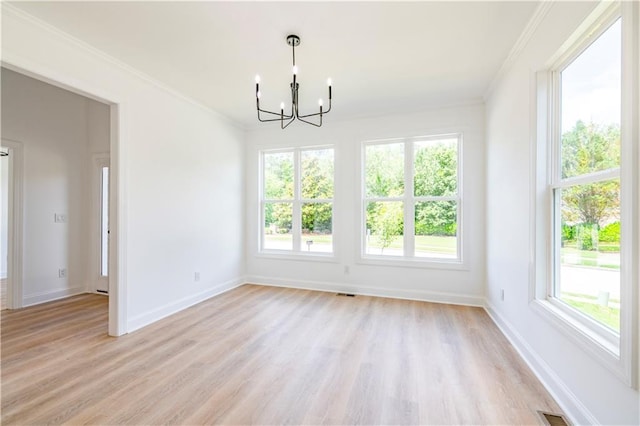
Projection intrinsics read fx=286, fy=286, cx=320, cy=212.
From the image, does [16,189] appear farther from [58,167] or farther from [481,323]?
[481,323]

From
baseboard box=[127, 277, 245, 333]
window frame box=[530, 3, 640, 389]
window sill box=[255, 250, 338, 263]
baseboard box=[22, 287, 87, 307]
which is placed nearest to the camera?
window frame box=[530, 3, 640, 389]

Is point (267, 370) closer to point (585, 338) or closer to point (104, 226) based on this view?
point (585, 338)

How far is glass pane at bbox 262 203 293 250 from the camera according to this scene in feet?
16.6

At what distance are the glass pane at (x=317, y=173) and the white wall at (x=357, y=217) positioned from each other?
0.18 m

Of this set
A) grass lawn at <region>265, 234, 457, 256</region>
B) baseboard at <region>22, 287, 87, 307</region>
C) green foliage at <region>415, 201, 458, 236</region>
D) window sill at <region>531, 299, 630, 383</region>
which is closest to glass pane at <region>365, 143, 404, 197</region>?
green foliage at <region>415, 201, 458, 236</region>

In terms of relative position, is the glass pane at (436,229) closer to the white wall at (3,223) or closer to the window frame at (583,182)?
the window frame at (583,182)

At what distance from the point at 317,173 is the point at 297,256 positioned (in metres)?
1.45

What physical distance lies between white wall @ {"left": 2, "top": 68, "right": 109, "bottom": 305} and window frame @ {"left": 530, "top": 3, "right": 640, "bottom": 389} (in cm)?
556

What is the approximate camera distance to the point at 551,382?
2.01 meters

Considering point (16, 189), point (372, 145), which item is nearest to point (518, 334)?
point (372, 145)

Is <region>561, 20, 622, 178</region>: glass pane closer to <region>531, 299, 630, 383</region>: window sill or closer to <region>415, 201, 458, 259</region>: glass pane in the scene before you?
<region>531, 299, 630, 383</region>: window sill

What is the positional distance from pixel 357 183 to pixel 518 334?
2754 millimetres

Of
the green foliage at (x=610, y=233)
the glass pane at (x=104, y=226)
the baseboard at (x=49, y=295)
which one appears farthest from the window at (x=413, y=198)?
the baseboard at (x=49, y=295)

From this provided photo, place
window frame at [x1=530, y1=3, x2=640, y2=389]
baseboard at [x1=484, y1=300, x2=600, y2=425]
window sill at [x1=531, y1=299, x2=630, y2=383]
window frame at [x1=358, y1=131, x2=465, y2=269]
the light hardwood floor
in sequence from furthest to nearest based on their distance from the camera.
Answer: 1. window frame at [x1=358, y1=131, x2=465, y2=269]
2. the light hardwood floor
3. baseboard at [x1=484, y1=300, x2=600, y2=425]
4. window sill at [x1=531, y1=299, x2=630, y2=383]
5. window frame at [x1=530, y1=3, x2=640, y2=389]
